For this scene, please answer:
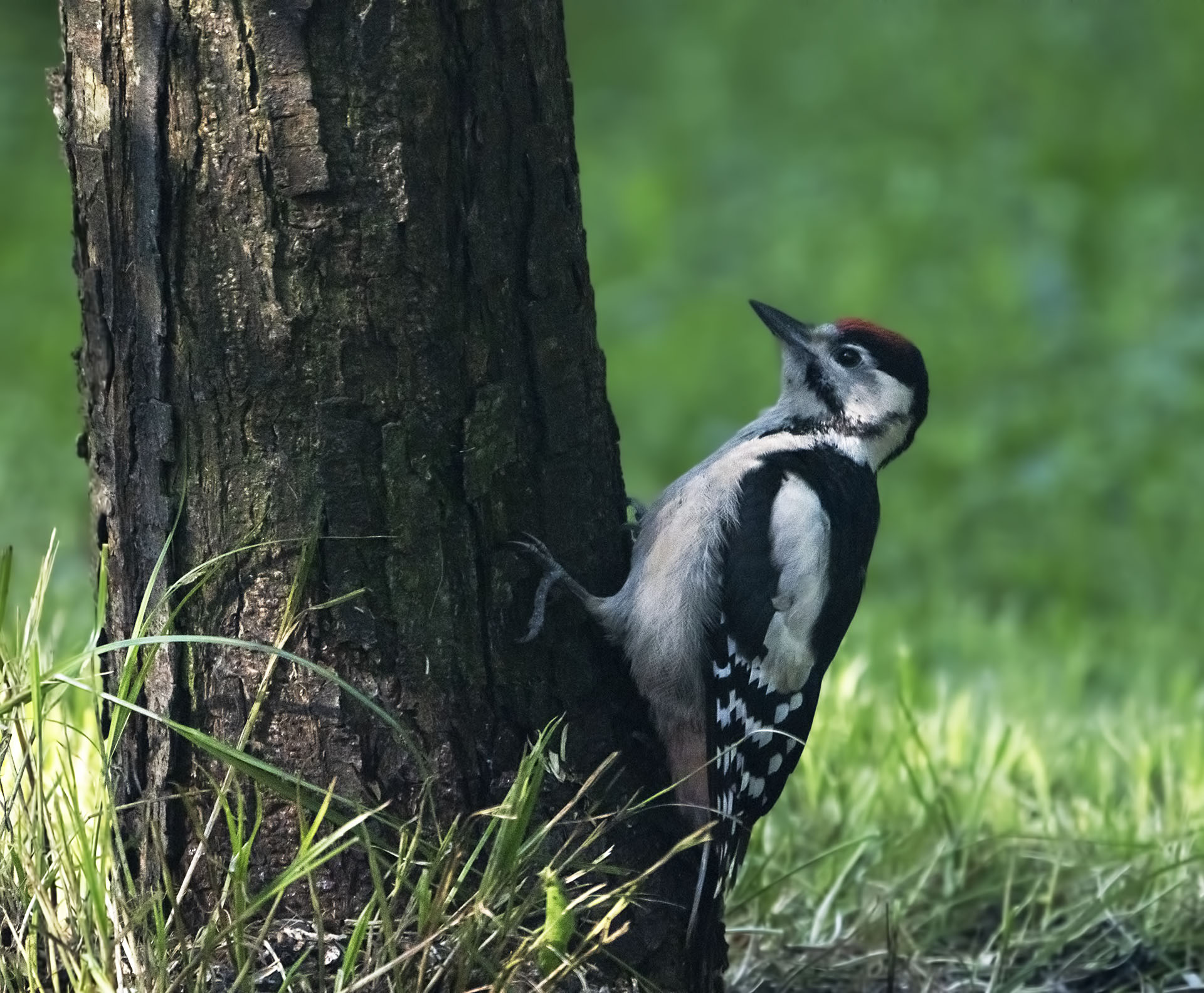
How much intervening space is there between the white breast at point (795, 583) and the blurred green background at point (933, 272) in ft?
7.24

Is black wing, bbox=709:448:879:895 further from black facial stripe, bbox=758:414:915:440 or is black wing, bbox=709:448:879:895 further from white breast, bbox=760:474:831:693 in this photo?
black facial stripe, bbox=758:414:915:440

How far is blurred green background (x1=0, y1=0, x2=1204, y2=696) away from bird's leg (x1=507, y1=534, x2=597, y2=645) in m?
2.87

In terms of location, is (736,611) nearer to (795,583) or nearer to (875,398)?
(795,583)

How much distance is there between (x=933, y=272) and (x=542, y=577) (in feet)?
21.6

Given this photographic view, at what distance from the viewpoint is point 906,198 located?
9.38 metres

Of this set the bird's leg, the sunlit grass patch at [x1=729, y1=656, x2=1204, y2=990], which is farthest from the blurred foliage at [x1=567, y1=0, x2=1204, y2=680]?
the bird's leg

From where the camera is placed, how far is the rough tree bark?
7.78 ft

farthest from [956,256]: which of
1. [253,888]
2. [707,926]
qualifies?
[253,888]

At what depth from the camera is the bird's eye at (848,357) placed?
387 centimetres

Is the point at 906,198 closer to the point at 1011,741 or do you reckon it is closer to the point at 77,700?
the point at 1011,741

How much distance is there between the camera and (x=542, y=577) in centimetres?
268

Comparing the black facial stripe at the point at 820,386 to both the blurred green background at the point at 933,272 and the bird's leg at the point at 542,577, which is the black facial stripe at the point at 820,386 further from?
the blurred green background at the point at 933,272

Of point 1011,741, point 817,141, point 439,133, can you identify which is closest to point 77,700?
point 439,133

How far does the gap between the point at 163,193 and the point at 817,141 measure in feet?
27.6
